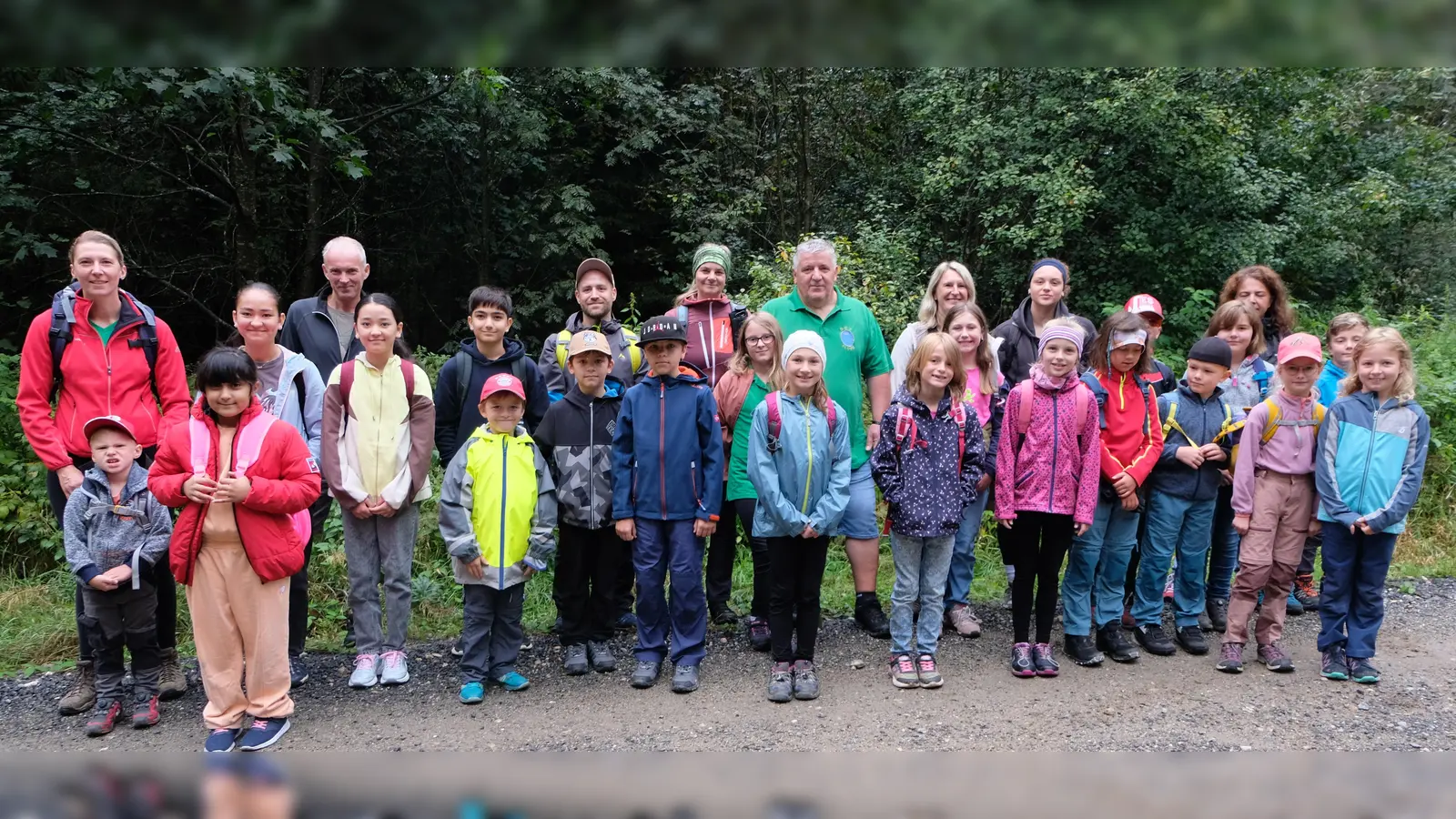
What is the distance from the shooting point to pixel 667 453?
4.86m

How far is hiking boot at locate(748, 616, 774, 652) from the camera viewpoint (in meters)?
5.28

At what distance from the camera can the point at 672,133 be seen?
1404 cm

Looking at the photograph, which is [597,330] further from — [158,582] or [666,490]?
[158,582]

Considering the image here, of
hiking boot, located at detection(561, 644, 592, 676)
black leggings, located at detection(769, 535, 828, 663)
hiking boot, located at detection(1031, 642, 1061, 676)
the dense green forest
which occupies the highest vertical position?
the dense green forest

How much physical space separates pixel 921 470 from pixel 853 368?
2.99 ft

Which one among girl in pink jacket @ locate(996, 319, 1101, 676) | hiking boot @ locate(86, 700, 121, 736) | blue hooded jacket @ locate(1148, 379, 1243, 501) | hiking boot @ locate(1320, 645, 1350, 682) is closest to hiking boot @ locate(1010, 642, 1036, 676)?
girl in pink jacket @ locate(996, 319, 1101, 676)

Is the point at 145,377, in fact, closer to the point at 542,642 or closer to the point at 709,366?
the point at 542,642

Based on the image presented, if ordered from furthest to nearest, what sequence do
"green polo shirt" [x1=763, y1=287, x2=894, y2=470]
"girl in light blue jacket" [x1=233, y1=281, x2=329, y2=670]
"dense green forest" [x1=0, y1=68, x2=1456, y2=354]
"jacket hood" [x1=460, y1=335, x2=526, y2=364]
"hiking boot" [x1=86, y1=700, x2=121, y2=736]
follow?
"dense green forest" [x1=0, y1=68, x2=1456, y2=354]
"green polo shirt" [x1=763, y1=287, x2=894, y2=470]
"jacket hood" [x1=460, y1=335, x2=526, y2=364]
"girl in light blue jacket" [x1=233, y1=281, x2=329, y2=670]
"hiking boot" [x1=86, y1=700, x2=121, y2=736]

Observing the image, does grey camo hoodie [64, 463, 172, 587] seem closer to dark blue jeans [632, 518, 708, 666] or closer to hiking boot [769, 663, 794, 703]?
dark blue jeans [632, 518, 708, 666]

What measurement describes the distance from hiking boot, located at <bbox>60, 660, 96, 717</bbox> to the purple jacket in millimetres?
4751

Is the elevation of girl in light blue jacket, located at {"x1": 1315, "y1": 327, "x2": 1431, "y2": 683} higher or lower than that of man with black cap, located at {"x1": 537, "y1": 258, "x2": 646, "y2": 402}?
lower

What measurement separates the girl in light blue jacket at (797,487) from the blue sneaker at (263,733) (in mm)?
2347

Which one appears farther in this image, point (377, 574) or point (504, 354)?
point (504, 354)

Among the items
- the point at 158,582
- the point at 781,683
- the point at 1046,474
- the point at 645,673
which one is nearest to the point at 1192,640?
the point at 1046,474
